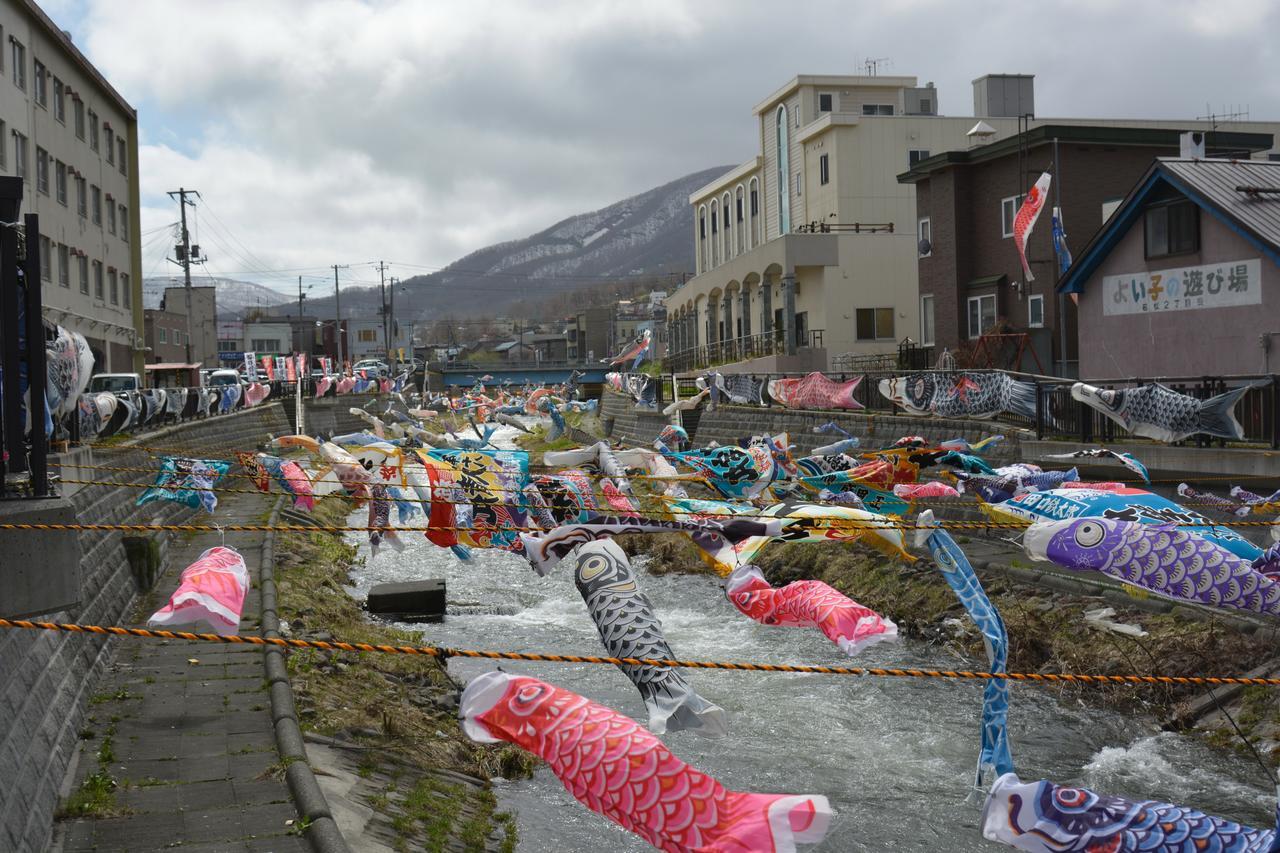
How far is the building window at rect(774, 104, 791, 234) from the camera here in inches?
2248

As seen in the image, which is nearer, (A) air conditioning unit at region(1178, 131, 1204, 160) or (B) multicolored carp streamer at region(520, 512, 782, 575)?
(B) multicolored carp streamer at region(520, 512, 782, 575)

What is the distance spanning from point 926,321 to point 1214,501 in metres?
26.1

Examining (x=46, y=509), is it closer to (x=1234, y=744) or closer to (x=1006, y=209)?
(x=1234, y=744)

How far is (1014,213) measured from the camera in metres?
37.2

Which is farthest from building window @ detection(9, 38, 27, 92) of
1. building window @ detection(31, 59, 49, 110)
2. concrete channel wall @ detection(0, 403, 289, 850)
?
concrete channel wall @ detection(0, 403, 289, 850)

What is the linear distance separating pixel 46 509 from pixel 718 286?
5140 centimetres

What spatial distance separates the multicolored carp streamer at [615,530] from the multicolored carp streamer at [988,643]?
1.70 metres

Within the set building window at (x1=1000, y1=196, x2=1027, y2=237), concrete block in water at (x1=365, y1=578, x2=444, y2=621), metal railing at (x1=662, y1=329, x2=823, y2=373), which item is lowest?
concrete block in water at (x1=365, y1=578, x2=444, y2=621)

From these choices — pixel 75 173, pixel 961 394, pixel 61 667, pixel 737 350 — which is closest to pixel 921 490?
pixel 961 394

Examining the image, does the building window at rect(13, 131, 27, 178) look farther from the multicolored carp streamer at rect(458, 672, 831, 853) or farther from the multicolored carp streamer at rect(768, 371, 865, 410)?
the multicolored carp streamer at rect(458, 672, 831, 853)

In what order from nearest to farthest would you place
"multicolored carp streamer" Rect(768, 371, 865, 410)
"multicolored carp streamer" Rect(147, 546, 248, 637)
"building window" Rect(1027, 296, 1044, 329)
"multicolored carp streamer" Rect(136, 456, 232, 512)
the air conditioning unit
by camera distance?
"multicolored carp streamer" Rect(147, 546, 248, 637) < "multicolored carp streamer" Rect(136, 456, 232, 512) < the air conditioning unit < "multicolored carp streamer" Rect(768, 371, 865, 410) < "building window" Rect(1027, 296, 1044, 329)

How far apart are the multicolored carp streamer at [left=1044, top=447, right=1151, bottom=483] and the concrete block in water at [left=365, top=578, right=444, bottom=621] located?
11106 mm

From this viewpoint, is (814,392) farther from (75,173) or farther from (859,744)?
(75,173)

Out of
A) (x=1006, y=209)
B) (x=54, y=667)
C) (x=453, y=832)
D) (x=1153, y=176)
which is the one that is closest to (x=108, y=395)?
(x=54, y=667)
